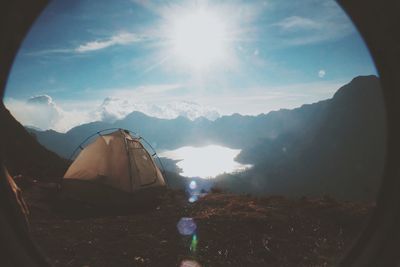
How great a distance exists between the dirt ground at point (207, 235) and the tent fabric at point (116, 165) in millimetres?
1242

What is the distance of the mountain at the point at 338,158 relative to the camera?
126 m

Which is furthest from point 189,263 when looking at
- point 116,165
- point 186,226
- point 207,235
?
point 116,165

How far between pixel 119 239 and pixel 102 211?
13.1 ft

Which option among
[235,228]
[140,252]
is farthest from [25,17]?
[235,228]

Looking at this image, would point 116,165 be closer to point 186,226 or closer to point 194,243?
point 186,226

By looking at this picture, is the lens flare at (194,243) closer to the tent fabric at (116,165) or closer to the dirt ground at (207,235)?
the dirt ground at (207,235)

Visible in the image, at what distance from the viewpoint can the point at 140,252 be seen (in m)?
6.20

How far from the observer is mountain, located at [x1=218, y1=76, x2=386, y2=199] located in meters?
126

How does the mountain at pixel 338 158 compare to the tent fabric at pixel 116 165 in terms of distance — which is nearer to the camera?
the tent fabric at pixel 116 165

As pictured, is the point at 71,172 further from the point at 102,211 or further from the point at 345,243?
the point at 345,243

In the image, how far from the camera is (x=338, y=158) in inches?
6137

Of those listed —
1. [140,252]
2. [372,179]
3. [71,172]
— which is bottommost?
[372,179]

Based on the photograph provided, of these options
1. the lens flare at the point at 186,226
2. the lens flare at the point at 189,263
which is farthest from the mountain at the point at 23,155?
the lens flare at the point at 189,263

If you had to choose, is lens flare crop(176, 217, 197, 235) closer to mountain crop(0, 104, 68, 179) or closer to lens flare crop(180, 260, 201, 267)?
lens flare crop(180, 260, 201, 267)
